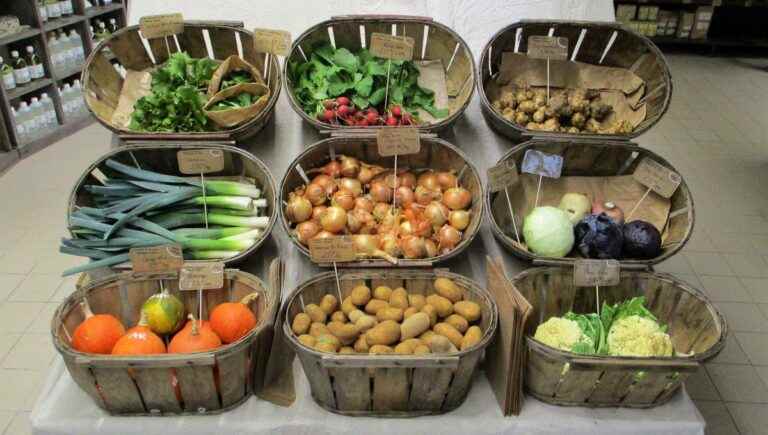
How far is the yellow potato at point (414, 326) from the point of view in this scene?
1518mm

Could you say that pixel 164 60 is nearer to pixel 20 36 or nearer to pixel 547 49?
pixel 547 49

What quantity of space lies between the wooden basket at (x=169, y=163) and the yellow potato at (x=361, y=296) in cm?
40

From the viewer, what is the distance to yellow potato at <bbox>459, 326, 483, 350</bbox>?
146cm

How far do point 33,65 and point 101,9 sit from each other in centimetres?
96

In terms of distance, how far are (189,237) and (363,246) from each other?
1.88 ft

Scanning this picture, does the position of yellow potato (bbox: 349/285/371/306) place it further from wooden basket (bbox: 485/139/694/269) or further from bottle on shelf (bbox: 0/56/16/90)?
bottle on shelf (bbox: 0/56/16/90)

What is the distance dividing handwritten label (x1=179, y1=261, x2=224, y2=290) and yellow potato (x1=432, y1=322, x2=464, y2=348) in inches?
25.4

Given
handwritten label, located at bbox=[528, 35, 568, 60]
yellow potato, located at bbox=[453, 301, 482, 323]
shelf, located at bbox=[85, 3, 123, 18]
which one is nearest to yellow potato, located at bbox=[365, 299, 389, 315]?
yellow potato, located at bbox=[453, 301, 482, 323]

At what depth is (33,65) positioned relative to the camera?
14.0 ft

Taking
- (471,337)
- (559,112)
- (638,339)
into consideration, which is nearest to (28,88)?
(559,112)

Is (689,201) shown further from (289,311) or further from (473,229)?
(289,311)

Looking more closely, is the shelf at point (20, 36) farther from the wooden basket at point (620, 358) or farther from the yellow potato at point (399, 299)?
the wooden basket at point (620, 358)

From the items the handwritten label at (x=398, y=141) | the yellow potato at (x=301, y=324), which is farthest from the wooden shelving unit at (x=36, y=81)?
the yellow potato at (x=301, y=324)

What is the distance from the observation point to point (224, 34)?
236 cm
